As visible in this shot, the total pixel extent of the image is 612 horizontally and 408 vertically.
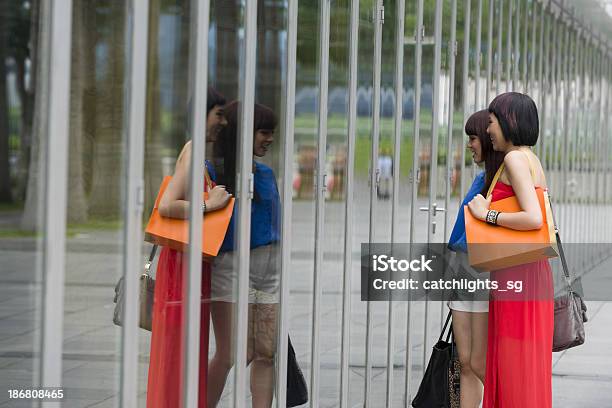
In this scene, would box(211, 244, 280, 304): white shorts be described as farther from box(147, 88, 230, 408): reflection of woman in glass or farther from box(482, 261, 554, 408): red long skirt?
box(482, 261, 554, 408): red long skirt

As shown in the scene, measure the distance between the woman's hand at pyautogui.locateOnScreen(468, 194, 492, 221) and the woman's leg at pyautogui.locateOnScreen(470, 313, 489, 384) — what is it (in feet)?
1.73

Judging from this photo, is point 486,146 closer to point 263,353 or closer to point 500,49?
point 263,353

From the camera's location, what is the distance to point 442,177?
8.48 meters

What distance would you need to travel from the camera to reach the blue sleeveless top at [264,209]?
515 cm

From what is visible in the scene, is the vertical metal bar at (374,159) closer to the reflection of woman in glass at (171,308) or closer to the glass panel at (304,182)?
the glass panel at (304,182)

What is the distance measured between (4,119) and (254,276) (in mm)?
2142

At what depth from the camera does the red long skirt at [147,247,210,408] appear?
163 inches

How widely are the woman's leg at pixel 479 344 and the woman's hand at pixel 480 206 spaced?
1.73 feet

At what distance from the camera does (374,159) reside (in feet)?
22.7

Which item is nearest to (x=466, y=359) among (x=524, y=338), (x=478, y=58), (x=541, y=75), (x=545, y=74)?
(x=524, y=338)

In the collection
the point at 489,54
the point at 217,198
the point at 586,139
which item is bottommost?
the point at 217,198

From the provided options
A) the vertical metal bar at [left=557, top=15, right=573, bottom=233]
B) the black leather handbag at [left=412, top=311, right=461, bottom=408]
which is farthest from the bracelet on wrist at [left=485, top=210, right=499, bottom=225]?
the vertical metal bar at [left=557, top=15, right=573, bottom=233]

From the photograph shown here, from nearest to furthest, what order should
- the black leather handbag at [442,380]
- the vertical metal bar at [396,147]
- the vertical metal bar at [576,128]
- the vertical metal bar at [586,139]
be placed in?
the black leather handbag at [442,380] → the vertical metal bar at [396,147] → the vertical metal bar at [576,128] → the vertical metal bar at [586,139]

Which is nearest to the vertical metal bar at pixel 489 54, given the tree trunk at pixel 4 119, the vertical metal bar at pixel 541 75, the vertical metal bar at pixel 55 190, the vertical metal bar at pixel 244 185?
the vertical metal bar at pixel 541 75
